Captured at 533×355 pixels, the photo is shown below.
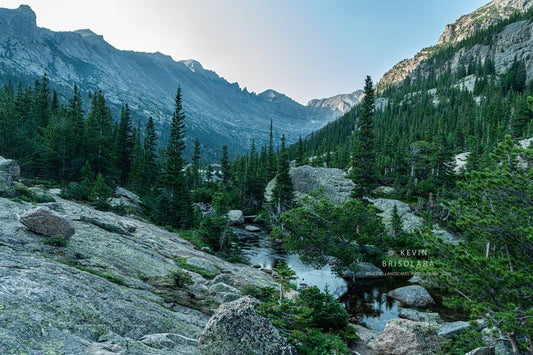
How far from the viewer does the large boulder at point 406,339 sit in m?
14.8

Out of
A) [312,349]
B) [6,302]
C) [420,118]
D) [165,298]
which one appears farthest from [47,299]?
[420,118]

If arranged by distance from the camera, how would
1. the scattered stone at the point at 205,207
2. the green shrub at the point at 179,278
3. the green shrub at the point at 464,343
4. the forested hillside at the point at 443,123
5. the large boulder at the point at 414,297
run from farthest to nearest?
the forested hillside at the point at 443,123, the scattered stone at the point at 205,207, the large boulder at the point at 414,297, the green shrub at the point at 179,278, the green shrub at the point at 464,343

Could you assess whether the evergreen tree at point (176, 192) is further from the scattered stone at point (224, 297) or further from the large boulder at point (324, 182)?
the scattered stone at point (224, 297)

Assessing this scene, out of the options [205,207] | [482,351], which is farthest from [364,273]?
[205,207]

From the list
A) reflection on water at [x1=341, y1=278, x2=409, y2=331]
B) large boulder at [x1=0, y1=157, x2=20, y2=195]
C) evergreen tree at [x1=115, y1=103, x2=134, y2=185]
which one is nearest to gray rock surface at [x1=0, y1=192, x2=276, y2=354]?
large boulder at [x1=0, y1=157, x2=20, y2=195]

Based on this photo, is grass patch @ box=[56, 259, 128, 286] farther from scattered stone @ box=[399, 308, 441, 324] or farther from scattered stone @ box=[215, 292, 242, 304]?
scattered stone @ box=[399, 308, 441, 324]

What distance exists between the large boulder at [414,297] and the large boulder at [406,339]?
1029cm

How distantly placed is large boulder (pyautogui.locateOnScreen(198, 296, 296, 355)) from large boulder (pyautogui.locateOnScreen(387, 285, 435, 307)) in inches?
862

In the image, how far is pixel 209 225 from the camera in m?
33.6

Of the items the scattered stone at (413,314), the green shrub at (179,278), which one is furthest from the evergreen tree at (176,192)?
the scattered stone at (413,314)

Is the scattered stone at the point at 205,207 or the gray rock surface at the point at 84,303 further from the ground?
the gray rock surface at the point at 84,303

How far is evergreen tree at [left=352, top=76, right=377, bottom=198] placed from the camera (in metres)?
44.2

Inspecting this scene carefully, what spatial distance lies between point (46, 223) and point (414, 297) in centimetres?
2735

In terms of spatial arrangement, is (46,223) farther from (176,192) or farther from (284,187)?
(284,187)
